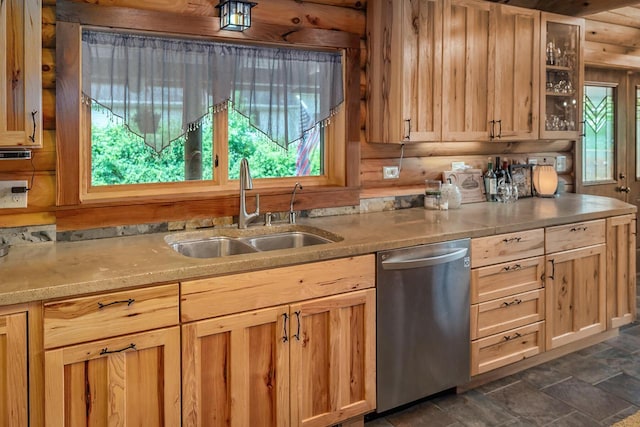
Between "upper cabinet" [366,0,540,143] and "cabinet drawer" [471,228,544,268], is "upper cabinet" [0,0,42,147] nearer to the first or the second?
"upper cabinet" [366,0,540,143]

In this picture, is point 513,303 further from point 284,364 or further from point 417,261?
point 284,364

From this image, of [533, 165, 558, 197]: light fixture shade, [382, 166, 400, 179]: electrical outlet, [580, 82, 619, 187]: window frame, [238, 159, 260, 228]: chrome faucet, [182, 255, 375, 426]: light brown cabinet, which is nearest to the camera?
[182, 255, 375, 426]: light brown cabinet

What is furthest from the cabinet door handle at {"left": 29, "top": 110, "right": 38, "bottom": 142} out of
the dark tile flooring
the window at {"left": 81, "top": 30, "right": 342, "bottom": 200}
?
the dark tile flooring

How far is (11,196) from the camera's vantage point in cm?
227

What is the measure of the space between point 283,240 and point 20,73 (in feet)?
4.66

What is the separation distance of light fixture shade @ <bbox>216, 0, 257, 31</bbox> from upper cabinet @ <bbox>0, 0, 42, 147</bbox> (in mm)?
869

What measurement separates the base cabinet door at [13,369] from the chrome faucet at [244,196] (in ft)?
3.99

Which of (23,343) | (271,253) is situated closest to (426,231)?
(271,253)

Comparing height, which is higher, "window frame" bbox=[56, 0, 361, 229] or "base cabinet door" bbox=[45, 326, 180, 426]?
"window frame" bbox=[56, 0, 361, 229]

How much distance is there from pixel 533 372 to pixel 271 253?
1.90 metres

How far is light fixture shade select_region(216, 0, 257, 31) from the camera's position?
2.54 meters

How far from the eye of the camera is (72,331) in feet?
5.76

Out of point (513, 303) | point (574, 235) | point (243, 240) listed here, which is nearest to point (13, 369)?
point (243, 240)

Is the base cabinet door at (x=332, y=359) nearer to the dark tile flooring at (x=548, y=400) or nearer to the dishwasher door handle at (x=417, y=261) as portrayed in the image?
the dishwasher door handle at (x=417, y=261)
